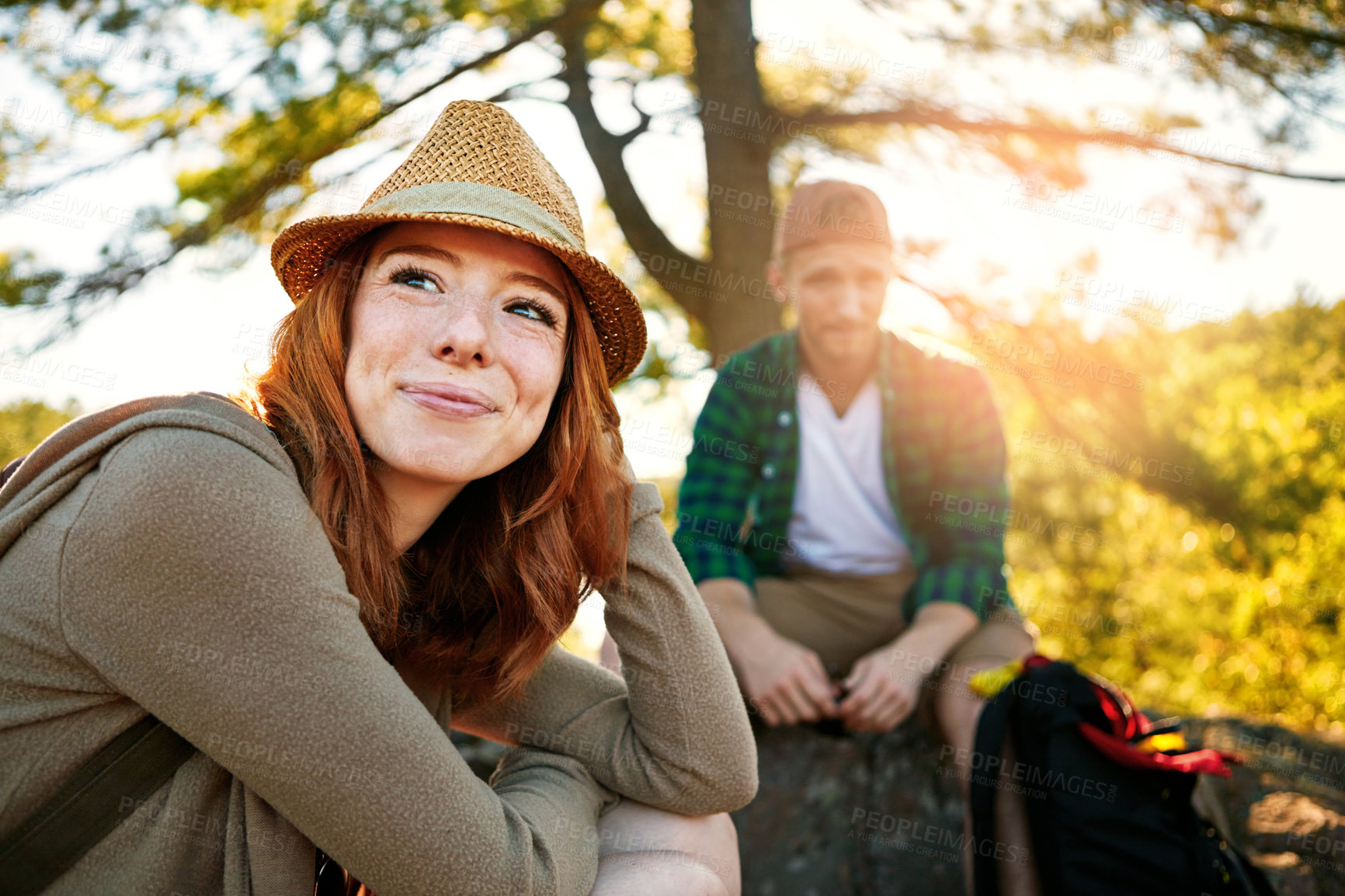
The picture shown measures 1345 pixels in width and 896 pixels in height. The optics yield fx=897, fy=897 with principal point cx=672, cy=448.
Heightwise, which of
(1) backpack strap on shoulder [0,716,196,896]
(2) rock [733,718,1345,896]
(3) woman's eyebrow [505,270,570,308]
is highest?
(3) woman's eyebrow [505,270,570,308]

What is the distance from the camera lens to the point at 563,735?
1.87 m

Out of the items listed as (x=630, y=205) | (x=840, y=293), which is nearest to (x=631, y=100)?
(x=630, y=205)

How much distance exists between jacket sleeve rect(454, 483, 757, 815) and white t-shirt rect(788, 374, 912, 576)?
4.69 feet

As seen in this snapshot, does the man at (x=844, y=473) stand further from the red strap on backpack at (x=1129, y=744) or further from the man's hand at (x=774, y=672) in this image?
the red strap on backpack at (x=1129, y=744)

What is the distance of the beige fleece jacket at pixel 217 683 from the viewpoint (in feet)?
3.77

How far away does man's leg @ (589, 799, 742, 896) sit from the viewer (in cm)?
165

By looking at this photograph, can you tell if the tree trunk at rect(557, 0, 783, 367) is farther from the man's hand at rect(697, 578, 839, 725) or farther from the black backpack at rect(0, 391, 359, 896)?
the black backpack at rect(0, 391, 359, 896)

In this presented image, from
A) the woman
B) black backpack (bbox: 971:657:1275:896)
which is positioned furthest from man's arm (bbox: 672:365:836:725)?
the woman

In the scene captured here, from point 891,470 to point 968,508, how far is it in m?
0.29

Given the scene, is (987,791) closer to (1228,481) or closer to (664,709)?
(664,709)

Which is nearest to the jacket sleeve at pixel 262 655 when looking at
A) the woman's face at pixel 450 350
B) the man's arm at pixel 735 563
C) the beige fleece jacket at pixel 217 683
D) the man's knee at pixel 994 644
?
the beige fleece jacket at pixel 217 683

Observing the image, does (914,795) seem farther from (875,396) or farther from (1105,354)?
(1105,354)

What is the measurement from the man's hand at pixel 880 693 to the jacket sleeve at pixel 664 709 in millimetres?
956

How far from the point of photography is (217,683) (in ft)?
3.82
